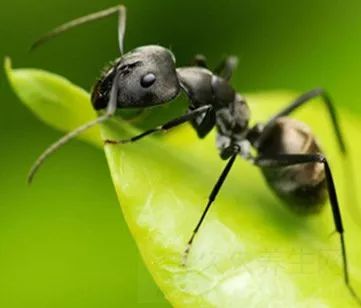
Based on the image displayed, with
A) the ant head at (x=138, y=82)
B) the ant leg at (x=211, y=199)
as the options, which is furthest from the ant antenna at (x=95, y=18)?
the ant leg at (x=211, y=199)

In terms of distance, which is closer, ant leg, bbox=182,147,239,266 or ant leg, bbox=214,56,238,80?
ant leg, bbox=182,147,239,266

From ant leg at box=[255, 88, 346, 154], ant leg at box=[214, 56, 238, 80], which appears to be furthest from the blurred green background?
ant leg at box=[255, 88, 346, 154]

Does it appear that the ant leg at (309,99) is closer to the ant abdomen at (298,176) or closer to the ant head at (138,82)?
the ant abdomen at (298,176)

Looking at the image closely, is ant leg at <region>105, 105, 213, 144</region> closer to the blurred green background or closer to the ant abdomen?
the ant abdomen

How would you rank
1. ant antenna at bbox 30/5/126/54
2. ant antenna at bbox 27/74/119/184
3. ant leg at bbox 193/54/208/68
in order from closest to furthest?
ant antenna at bbox 27/74/119/184 < ant antenna at bbox 30/5/126/54 < ant leg at bbox 193/54/208/68

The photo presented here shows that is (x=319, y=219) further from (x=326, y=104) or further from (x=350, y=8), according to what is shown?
(x=350, y=8)

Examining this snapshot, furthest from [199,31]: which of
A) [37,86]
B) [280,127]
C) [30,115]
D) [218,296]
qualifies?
[218,296]

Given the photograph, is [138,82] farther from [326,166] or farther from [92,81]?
[92,81]
